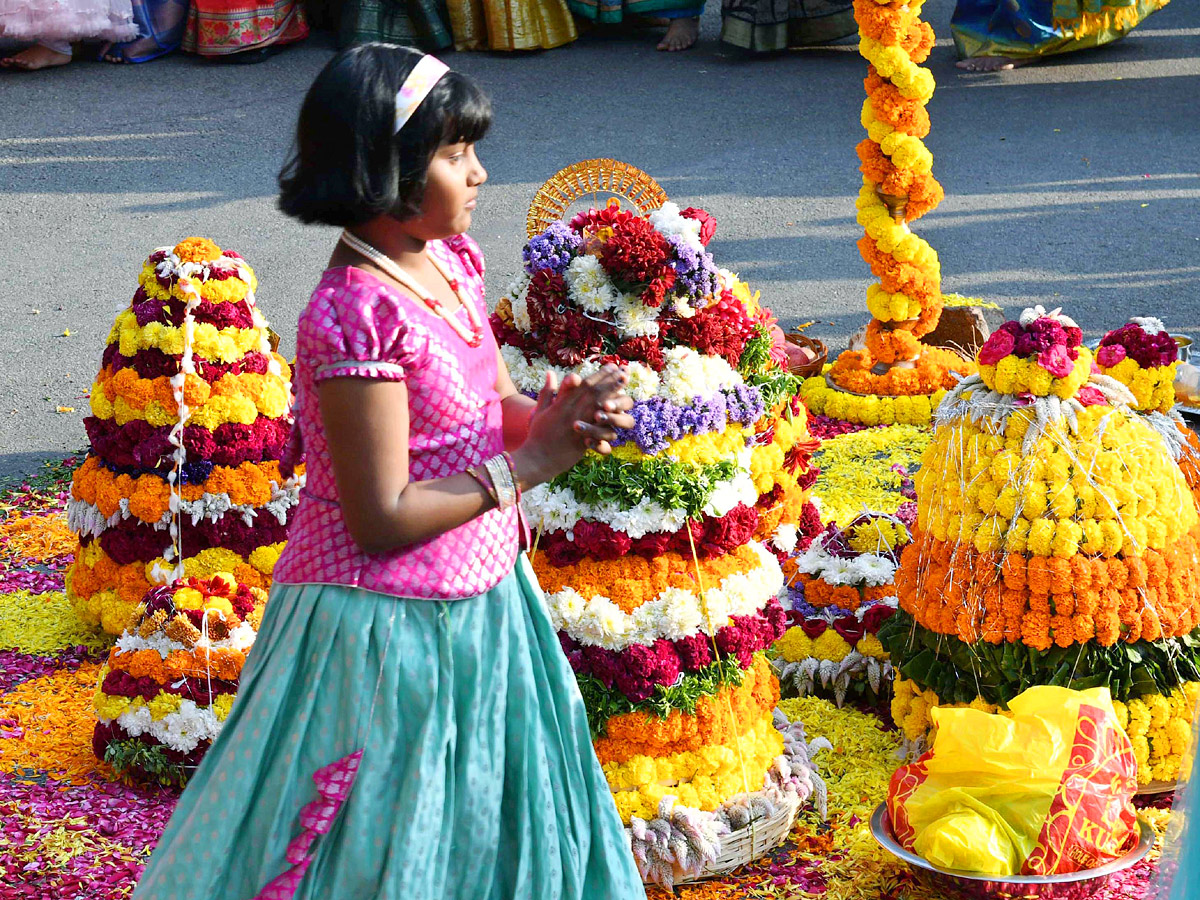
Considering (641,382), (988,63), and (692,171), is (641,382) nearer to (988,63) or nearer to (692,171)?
(692,171)

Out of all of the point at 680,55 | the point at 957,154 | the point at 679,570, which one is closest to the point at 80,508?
the point at 679,570

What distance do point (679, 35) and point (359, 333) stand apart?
9662 mm

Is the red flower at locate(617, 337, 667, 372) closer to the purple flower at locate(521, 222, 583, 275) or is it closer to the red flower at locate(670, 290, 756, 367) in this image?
the red flower at locate(670, 290, 756, 367)

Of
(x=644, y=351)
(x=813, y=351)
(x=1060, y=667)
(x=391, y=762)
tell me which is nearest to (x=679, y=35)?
(x=813, y=351)

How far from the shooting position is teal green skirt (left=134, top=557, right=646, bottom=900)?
1.94 m

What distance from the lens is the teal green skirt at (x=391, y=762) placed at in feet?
6.35

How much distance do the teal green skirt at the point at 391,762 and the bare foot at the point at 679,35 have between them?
374 inches

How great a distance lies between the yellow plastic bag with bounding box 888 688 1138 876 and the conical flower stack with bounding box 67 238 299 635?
1851mm

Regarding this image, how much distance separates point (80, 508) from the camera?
152 inches

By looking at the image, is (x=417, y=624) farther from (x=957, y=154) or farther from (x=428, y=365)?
(x=957, y=154)

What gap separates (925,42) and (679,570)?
10.7ft

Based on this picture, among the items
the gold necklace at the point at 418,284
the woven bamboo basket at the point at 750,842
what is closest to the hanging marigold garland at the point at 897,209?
the woven bamboo basket at the point at 750,842

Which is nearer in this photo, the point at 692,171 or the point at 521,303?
the point at 521,303

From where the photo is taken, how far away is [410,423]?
190cm
